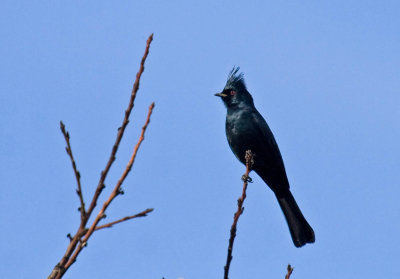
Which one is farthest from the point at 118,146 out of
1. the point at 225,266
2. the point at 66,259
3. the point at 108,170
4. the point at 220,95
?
the point at 220,95

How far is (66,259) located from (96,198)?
0.17 metres

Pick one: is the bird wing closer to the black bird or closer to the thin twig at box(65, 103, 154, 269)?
the black bird

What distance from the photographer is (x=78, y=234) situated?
1.54 m

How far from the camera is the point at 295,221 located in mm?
6738

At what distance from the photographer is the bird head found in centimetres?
766

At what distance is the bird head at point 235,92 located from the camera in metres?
7.66

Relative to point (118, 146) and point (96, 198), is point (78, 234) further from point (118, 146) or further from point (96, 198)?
point (118, 146)

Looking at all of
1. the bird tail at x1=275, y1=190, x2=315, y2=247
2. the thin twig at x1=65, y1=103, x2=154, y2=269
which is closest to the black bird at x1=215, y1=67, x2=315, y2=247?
the bird tail at x1=275, y1=190, x2=315, y2=247

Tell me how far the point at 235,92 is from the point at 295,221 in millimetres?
1932

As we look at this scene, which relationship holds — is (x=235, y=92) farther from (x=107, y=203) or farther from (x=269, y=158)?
(x=107, y=203)

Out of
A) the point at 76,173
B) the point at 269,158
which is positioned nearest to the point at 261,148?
the point at 269,158

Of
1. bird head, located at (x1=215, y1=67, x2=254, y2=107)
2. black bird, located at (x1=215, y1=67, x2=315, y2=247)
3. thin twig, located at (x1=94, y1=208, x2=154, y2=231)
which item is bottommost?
thin twig, located at (x1=94, y1=208, x2=154, y2=231)

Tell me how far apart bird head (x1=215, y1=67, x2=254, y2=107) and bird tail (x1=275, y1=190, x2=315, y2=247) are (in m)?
1.26

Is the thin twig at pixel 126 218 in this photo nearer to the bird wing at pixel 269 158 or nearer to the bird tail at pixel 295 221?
the bird tail at pixel 295 221
